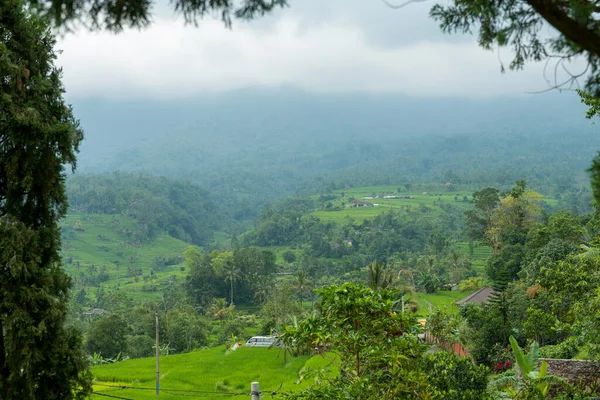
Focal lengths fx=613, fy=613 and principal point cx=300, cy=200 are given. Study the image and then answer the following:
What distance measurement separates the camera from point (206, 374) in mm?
22766

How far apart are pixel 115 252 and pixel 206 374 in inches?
2608

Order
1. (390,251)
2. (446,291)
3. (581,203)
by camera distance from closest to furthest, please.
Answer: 1. (446,291)
2. (390,251)
3. (581,203)

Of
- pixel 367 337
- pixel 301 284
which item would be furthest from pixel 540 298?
pixel 301 284

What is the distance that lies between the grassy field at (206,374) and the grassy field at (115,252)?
35455mm

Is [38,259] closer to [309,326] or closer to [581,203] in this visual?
[309,326]

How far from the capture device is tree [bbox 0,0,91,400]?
25.2 feet

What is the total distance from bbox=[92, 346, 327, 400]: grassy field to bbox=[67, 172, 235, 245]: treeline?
69730 millimetres

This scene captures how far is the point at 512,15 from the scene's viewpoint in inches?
144

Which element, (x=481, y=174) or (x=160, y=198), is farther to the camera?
(x=481, y=174)

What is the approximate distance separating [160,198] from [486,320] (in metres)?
93.1

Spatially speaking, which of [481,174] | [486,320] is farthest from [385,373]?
[481,174]

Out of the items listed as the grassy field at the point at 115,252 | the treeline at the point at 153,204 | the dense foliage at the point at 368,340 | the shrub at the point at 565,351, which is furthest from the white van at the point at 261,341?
the treeline at the point at 153,204

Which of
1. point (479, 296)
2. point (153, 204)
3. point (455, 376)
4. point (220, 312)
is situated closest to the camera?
point (455, 376)

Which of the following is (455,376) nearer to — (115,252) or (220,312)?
(220,312)
